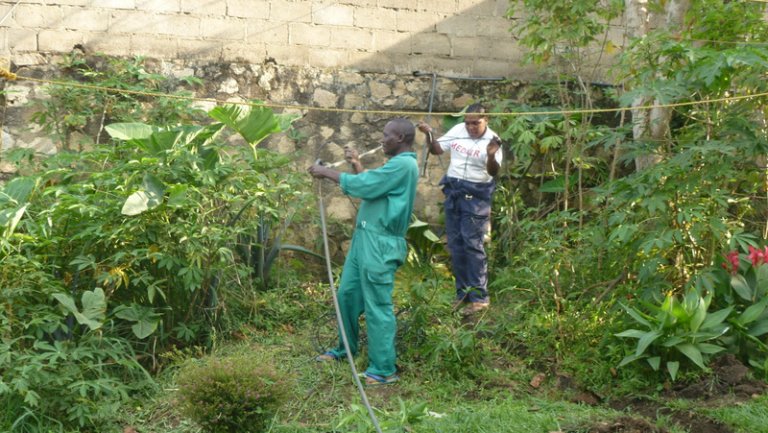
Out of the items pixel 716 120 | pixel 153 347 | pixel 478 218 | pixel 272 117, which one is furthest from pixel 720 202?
pixel 153 347

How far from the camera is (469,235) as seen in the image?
7352 millimetres

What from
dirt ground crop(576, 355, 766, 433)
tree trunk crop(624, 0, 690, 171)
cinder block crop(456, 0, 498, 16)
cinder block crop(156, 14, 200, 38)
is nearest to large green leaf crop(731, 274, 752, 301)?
dirt ground crop(576, 355, 766, 433)

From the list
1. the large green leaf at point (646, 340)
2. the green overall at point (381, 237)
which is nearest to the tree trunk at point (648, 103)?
the large green leaf at point (646, 340)

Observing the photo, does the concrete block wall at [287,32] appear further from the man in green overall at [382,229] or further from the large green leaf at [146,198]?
the man in green overall at [382,229]

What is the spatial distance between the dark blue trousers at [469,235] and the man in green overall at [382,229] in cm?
126

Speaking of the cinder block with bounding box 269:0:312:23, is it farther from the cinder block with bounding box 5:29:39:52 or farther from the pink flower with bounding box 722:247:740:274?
the pink flower with bounding box 722:247:740:274

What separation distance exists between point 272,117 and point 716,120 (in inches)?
119

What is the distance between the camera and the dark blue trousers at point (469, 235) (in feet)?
24.2

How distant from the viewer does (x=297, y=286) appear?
762 cm

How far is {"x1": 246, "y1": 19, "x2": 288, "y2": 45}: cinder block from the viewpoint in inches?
321

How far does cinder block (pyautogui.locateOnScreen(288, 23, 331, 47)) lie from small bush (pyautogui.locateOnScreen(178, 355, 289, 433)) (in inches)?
148

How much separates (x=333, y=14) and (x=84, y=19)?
1.96m

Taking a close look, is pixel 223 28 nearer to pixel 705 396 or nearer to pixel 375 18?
pixel 375 18

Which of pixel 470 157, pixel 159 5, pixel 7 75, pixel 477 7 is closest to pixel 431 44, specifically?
pixel 477 7
